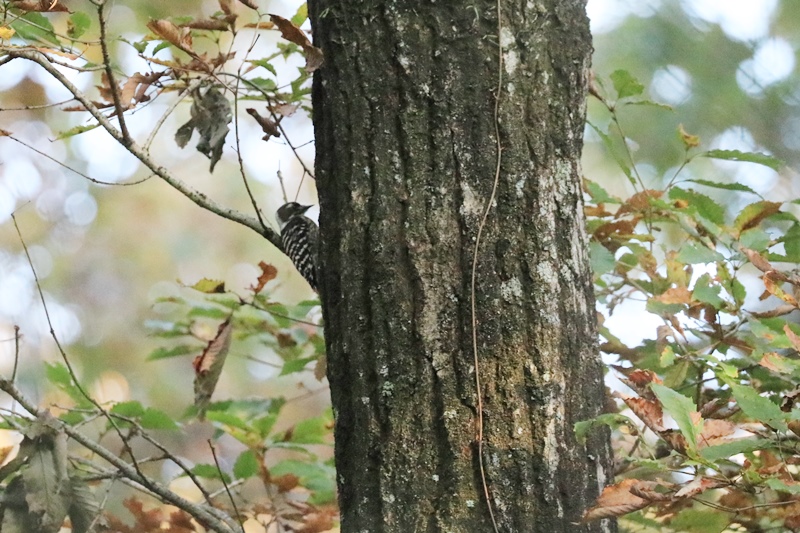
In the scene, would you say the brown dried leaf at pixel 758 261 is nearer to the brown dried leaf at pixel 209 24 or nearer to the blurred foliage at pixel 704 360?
the blurred foliage at pixel 704 360

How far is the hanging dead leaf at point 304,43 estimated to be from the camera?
1.32 m

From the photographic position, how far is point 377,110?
4.18 feet

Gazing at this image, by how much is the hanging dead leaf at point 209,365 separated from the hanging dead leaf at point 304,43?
0.76 metres

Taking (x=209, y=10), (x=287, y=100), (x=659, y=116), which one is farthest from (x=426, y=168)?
(x=209, y=10)

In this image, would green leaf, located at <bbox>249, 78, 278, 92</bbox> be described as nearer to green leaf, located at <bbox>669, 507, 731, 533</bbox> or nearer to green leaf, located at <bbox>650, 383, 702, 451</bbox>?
green leaf, located at <bbox>650, 383, 702, 451</bbox>

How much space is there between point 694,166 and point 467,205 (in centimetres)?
502

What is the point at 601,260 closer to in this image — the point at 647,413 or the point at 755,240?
the point at 755,240

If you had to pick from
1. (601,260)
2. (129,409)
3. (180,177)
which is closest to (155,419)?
(129,409)

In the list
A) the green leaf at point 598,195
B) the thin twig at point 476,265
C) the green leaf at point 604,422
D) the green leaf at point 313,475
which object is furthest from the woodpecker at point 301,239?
the green leaf at point 604,422

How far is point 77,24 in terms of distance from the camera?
5.44ft

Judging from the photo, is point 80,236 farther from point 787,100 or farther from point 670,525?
point 670,525

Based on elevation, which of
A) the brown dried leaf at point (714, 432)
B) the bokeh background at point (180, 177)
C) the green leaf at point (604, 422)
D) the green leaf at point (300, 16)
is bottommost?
the brown dried leaf at point (714, 432)

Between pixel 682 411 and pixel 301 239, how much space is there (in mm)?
1897

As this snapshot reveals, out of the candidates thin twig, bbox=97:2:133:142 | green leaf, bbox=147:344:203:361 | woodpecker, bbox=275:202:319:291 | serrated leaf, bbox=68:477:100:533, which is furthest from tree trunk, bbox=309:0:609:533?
woodpecker, bbox=275:202:319:291
